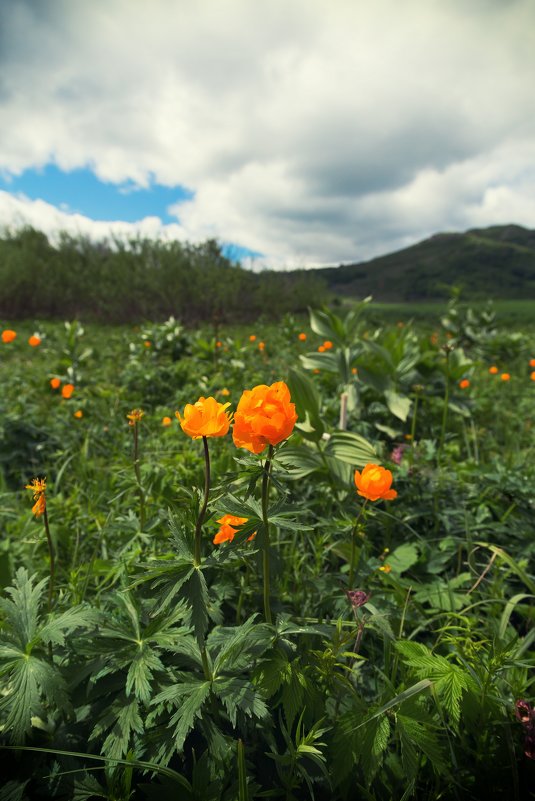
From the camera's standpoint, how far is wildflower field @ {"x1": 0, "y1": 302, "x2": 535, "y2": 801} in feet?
2.35

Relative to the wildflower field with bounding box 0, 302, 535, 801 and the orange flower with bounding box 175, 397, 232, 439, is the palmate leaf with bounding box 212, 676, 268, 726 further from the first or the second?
the orange flower with bounding box 175, 397, 232, 439

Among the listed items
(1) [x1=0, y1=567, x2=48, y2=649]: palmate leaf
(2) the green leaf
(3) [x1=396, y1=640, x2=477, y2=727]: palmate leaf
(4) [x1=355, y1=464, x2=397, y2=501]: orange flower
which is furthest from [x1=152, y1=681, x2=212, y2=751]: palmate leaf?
(2) the green leaf

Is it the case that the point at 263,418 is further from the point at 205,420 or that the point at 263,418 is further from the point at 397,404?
the point at 397,404

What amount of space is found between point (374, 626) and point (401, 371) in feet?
5.86

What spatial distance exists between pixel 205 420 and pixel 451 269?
68432mm

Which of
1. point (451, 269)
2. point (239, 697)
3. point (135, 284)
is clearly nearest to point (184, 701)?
point (239, 697)

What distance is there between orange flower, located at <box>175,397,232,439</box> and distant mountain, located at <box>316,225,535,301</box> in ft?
143

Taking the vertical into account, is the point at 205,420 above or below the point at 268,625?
above

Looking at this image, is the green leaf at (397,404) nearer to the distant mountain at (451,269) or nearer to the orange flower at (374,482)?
the orange flower at (374,482)

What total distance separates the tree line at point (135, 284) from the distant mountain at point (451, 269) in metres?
33.2

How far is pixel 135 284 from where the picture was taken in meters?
9.87

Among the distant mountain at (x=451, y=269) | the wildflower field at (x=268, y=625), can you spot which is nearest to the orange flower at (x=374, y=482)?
the wildflower field at (x=268, y=625)

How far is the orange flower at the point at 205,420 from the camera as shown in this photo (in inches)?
27.4

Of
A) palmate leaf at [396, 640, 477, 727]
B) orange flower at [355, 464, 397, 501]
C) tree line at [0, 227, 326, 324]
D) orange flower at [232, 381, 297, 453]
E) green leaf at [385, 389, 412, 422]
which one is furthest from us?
tree line at [0, 227, 326, 324]
